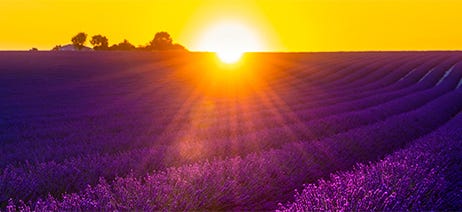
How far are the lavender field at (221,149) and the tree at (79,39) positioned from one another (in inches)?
1289

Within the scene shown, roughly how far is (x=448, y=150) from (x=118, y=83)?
58.9 feet

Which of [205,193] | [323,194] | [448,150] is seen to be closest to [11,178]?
[205,193]

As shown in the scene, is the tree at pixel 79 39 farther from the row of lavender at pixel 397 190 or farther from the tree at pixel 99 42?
the row of lavender at pixel 397 190

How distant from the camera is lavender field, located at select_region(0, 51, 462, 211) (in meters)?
3.91

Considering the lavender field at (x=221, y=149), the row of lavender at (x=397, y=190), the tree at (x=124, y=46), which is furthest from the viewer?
the tree at (x=124, y=46)

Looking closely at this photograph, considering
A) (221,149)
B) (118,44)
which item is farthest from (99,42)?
(221,149)

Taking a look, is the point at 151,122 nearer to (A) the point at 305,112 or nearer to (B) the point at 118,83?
(A) the point at 305,112

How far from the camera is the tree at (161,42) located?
54.0 metres

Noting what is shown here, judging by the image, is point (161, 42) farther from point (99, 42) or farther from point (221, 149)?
point (221, 149)

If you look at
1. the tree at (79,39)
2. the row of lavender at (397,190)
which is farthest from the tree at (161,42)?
the row of lavender at (397,190)

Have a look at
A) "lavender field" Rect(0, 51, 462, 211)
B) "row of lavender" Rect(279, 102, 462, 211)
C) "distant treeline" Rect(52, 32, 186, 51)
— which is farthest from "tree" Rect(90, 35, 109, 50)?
"row of lavender" Rect(279, 102, 462, 211)

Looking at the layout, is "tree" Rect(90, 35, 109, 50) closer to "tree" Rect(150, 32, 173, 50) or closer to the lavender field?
"tree" Rect(150, 32, 173, 50)

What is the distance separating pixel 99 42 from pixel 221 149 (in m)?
48.6

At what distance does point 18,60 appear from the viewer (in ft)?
93.8
